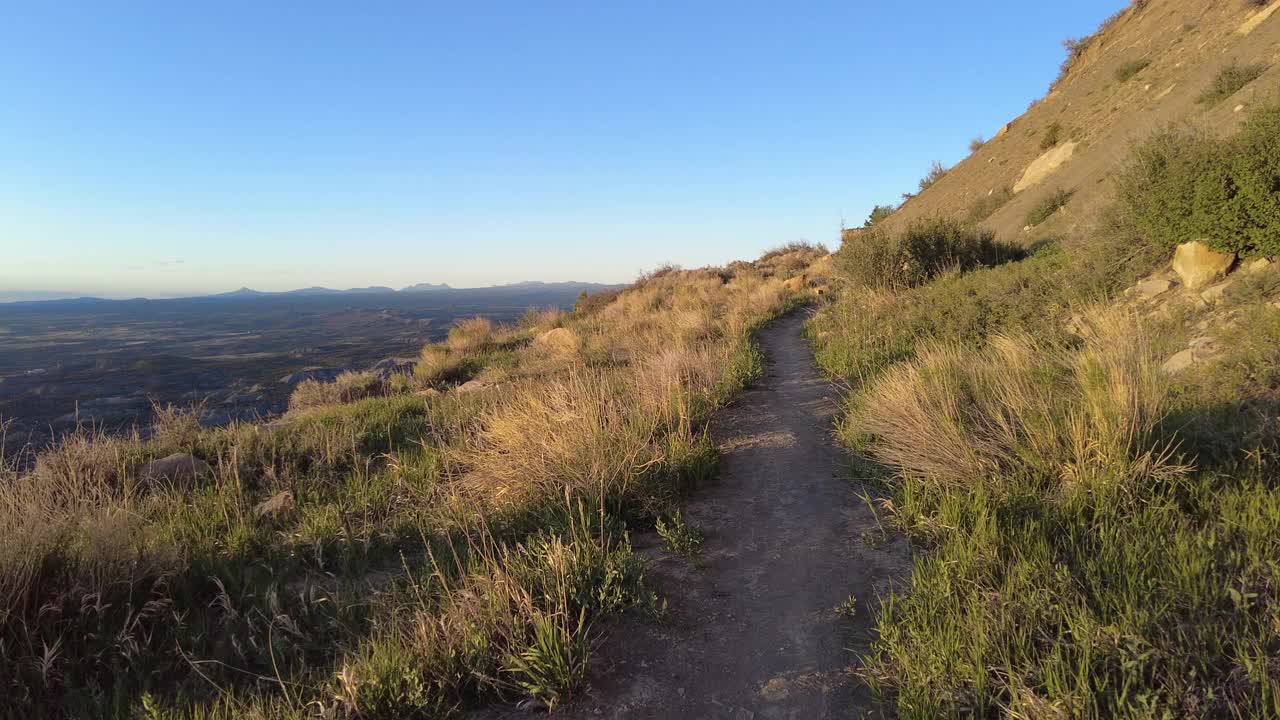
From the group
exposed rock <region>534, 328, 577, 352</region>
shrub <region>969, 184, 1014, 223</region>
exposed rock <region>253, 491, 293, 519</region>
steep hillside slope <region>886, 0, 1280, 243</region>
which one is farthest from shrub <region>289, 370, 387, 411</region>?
shrub <region>969, 184, 1014, 223</region>

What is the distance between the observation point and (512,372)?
41.1 ft

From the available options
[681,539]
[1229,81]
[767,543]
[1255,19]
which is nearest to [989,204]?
[1255,19]

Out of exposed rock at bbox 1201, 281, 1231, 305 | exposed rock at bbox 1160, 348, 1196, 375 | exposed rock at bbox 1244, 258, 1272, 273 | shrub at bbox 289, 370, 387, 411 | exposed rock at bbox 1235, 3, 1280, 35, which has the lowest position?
shrub at bbox 289, 370, 387, 411

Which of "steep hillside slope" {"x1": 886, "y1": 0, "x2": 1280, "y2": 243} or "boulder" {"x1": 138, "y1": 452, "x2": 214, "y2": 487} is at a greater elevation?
"steep hillside slope" {"x1": 886, "y1": 0, "x2": 1280, "y2": 243}

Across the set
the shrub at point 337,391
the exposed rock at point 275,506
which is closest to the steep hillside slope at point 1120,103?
the exposed rock at point 275,506

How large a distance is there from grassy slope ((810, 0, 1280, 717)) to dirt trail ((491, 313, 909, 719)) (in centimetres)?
24

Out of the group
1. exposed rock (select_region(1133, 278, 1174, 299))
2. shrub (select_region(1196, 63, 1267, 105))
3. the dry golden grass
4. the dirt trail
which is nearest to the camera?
the dirt trail

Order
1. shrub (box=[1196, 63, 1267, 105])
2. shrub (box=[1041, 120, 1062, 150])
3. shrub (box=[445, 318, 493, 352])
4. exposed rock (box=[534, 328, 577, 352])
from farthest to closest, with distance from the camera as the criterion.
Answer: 1. shrub (box=[1041, 120, 1062, 150])
2. shrub (box=[445, 318, 493, 352])
3. exposed rock (box=[534, 328, 577, 352])
4. shrub (box=[1196, 63, 1267, 105])

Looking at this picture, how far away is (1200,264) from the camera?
5910 millimetres

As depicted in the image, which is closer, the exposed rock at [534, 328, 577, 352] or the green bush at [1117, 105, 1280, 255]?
the green bush at [1117, 105, 1280, 255]

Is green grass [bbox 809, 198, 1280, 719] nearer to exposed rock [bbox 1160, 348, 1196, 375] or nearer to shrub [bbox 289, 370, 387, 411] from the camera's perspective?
exposed rock [bbox 1160, 348, 1196, 375]

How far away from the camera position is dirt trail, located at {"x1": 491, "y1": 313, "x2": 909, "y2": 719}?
2258 millimetres

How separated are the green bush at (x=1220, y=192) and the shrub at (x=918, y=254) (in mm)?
5217

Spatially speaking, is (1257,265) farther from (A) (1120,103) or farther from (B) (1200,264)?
(A) (1120,103)
